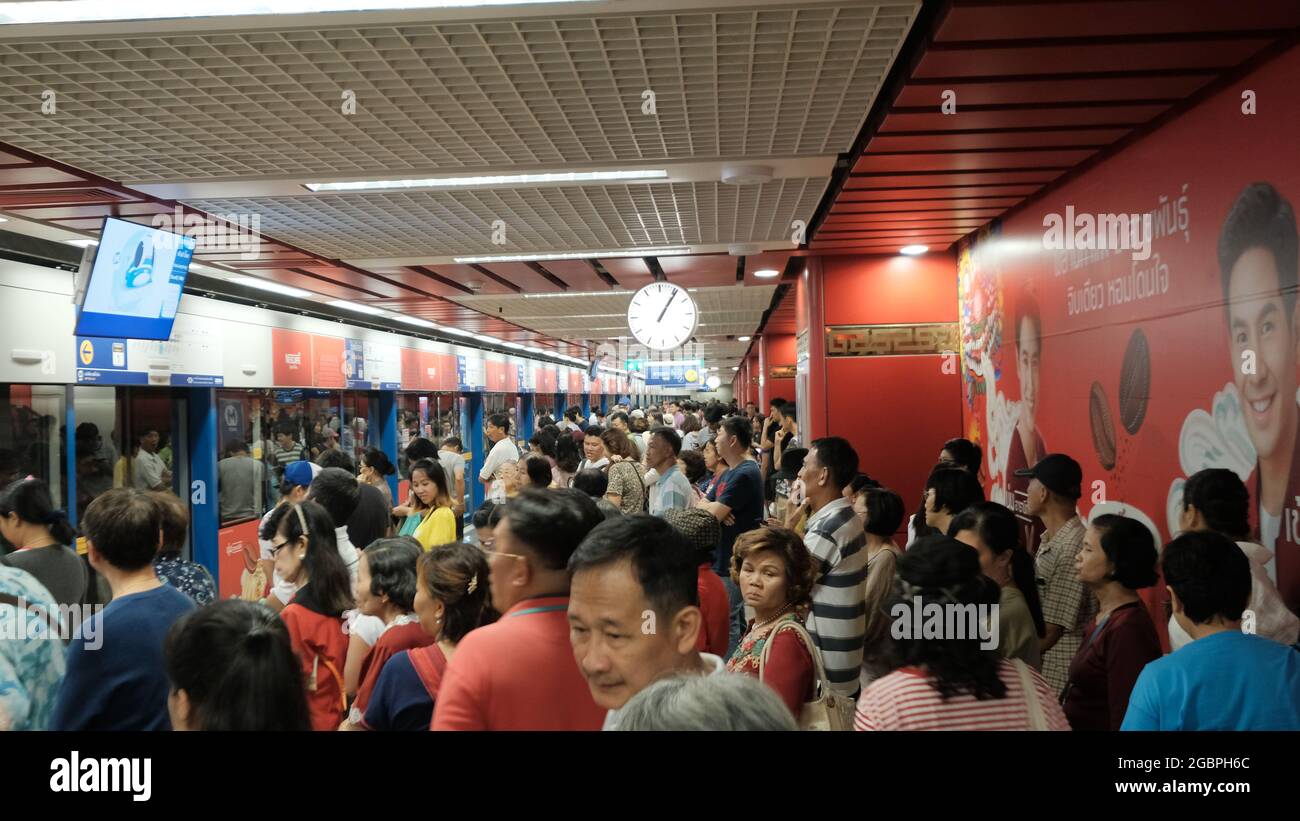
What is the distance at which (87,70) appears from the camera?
2.90m

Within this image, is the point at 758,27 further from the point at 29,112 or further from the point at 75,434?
the point at 75,434

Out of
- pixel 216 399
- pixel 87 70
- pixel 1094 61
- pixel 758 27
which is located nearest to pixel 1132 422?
pixel 1094 61

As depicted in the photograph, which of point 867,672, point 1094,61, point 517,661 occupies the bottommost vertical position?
point 867,672

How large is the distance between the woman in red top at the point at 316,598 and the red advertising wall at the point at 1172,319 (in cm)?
322

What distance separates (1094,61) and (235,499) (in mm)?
7772

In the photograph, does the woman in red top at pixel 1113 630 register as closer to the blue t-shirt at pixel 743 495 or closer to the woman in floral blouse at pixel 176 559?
the blue t-shirt at pixel 743 495

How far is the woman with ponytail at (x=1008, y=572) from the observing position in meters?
2.73

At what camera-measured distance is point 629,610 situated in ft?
5.47

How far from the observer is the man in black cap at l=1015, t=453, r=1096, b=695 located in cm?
337

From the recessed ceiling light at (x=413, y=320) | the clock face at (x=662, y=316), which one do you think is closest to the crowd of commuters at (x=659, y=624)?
the clock face at (x=662, y=316)

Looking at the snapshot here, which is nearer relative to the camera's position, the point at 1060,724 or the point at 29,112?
the point at 1060,724

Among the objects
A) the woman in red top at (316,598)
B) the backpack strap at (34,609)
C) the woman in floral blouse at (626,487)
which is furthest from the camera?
the woman in floral blouse at (626,487)

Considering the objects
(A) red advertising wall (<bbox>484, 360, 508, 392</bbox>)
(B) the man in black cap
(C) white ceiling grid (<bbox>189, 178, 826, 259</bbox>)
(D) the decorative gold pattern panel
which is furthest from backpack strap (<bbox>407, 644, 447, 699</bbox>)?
(A) red advertising wall (<bbox>484, 360, 508, 392</bbox>)

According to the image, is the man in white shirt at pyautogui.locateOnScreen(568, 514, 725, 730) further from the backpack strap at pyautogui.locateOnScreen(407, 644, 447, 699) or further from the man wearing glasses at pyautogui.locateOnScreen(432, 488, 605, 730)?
the backpack strap at pyautogui.locateOnScreen(407, 644, 447, 699)
